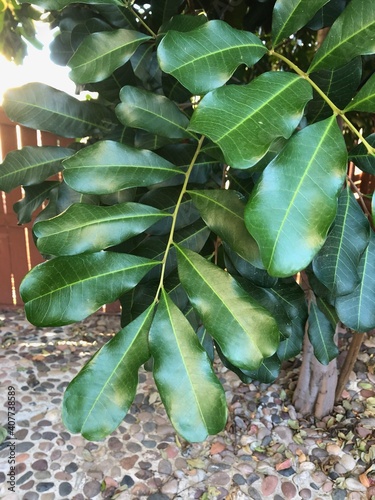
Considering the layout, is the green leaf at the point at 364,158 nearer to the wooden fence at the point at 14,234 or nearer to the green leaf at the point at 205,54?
the green leaf at the point at 205,54

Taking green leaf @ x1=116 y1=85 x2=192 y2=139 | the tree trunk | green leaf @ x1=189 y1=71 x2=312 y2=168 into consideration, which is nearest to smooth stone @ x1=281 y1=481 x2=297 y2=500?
the tree trunk

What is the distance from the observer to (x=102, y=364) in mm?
524

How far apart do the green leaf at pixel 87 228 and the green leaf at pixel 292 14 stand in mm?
284

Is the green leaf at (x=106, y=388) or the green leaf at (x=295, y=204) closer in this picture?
the green leaf at (x=295, y=204)

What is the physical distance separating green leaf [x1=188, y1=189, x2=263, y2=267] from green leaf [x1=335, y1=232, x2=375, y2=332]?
183mm

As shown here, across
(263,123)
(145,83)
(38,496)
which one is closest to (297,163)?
(263,123)

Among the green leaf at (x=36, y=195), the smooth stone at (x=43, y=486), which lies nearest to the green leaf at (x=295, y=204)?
the green leaf at (x=36, y=195)

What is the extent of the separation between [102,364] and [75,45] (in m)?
0.61

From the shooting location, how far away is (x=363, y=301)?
2.01 feet

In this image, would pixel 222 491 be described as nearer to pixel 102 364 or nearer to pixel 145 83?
pixel 102 364

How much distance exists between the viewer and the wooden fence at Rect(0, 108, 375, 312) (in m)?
2.27

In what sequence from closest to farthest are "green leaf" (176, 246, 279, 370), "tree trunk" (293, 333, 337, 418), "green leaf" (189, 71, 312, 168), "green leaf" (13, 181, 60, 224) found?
"green leaf" (189, 71, 312, 168) < "green leaf" (176, 246, 279, 370) < "green leaf" (13, 181, 60, 224) < "tree trunk" (293, 333, 337, 418)

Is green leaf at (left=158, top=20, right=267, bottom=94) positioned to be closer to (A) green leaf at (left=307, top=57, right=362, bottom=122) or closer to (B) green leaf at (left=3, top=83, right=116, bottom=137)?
(A) green leaf at (left=307, top=57, right=362, bottom=122)

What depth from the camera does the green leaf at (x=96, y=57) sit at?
2.06 feet
